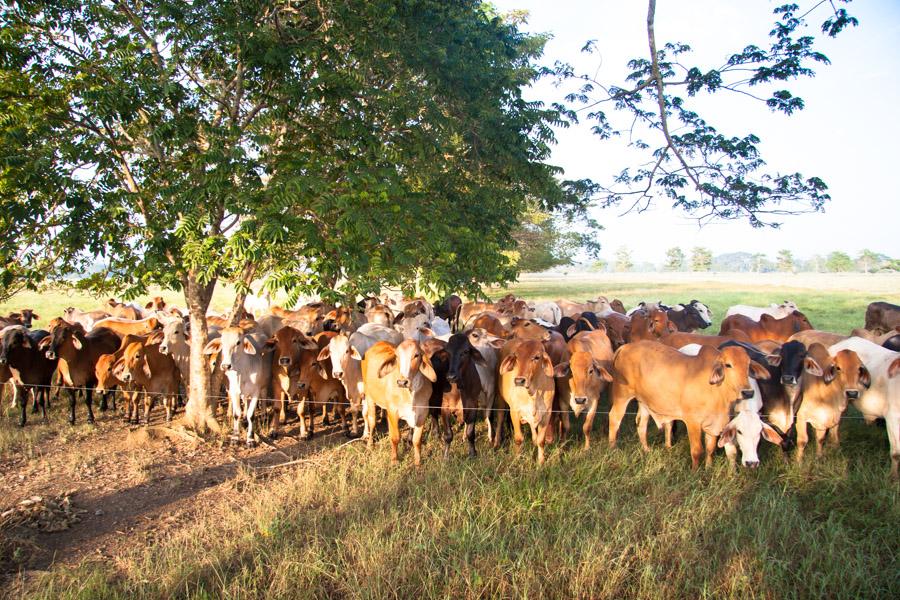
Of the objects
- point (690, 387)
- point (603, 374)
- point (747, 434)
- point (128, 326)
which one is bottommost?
point (747, 434)

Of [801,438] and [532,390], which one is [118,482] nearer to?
[532,390]

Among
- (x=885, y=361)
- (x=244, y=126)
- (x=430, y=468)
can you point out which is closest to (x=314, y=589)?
(x=430, y=468)

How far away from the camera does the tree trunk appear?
364 inches

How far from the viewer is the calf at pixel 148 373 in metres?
9.98

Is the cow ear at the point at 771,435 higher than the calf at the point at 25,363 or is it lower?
lower

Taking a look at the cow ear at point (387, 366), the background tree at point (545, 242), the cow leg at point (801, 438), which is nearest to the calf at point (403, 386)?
the cow ear at point (387, 366)

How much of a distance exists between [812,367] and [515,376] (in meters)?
3.54

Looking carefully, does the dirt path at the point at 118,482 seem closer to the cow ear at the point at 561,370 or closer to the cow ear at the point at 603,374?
the cow ear at the point at 561,370

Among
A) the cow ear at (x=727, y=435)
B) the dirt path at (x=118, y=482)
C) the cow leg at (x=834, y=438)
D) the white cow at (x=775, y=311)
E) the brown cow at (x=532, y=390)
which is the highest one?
the white cow at (x=775, y=311)

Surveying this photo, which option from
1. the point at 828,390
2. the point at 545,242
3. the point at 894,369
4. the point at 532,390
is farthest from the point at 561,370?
the point at 545,242

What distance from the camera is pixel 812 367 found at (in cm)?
736

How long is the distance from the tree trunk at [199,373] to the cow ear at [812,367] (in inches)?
317

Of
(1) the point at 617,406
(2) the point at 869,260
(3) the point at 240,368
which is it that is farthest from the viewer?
(2) the point at 869,260

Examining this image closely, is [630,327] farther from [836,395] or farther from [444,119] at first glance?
[444,119]
